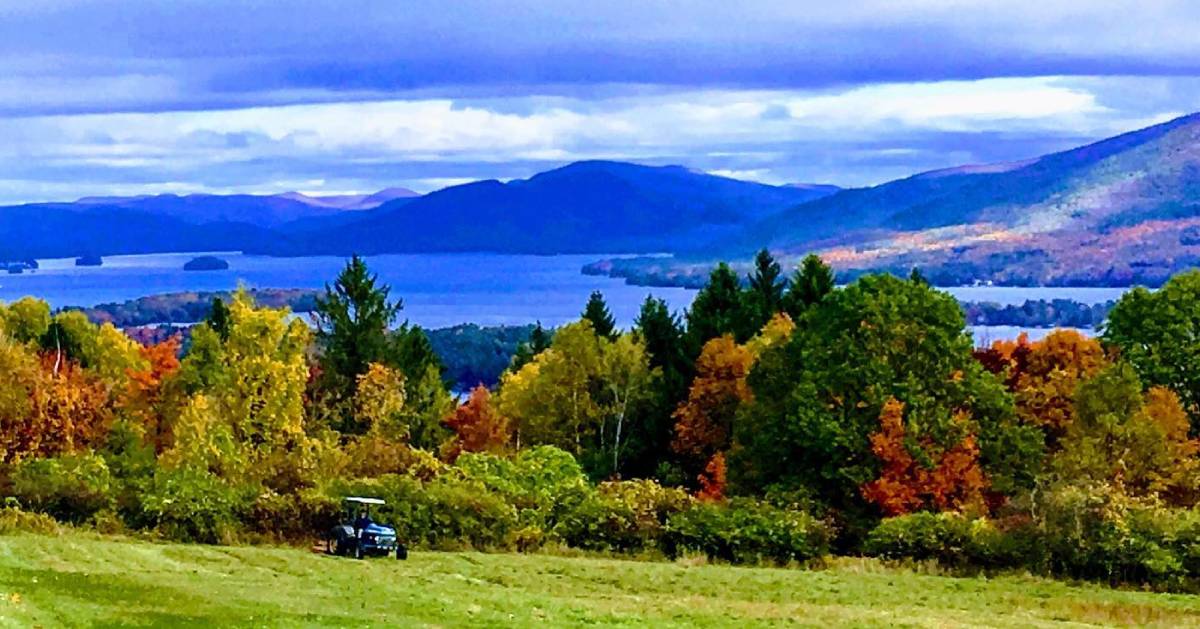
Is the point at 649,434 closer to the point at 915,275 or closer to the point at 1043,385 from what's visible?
the point at 915,275

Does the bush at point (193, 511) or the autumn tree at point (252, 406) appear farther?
the autumn tree at point (252, 406)

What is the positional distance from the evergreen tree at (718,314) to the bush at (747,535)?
2770 centimetres

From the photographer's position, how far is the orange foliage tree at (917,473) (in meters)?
55.9

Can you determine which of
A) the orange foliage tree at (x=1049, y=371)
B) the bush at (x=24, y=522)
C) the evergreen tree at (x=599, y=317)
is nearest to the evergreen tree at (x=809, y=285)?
the evergreen tree at (x=599, y=317)

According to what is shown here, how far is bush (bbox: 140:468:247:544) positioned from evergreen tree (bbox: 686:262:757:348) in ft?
108

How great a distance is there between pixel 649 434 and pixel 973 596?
38039mm

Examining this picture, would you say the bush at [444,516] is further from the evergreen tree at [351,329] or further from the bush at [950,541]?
the evergreen tree at [351,329]

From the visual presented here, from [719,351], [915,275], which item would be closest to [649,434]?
[719,351]

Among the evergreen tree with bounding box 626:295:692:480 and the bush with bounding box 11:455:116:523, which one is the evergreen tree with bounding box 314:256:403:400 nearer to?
the evergreen tree with bounding box 626:295:692:480

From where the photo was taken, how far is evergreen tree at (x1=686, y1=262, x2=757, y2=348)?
78.2 meters

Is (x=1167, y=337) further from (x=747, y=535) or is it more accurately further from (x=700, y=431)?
(x=747, y=535)

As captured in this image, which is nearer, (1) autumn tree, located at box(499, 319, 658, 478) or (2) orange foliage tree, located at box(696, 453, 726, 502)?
(2) orange foliage tree, located at box(696, 453, 726, 502)

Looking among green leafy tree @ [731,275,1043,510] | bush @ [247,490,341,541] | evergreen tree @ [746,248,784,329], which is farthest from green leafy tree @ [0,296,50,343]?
green leafy tree @ [731,275,1043,510]

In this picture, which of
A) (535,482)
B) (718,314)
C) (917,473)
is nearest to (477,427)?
(718,314)
